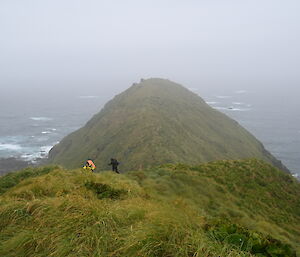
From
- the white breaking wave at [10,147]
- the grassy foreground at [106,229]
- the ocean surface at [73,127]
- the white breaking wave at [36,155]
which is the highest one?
the grassy foreground at [106,229]

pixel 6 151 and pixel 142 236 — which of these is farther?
pixel 6 151

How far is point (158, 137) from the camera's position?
63031 mm

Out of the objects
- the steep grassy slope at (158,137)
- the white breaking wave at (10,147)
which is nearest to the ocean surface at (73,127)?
the white breaking wave at (10,147)

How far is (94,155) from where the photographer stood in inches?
2832

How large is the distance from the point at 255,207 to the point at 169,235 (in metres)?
13.3

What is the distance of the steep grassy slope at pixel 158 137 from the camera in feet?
190

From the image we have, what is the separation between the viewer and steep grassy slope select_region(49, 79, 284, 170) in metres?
57.8

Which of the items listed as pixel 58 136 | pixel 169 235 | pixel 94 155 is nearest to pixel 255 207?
pixel 169 235

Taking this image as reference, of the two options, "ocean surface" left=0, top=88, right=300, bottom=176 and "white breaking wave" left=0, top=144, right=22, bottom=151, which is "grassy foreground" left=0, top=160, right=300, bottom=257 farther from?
"white breaking wave" left=0, top=144, right=22, bottom=151

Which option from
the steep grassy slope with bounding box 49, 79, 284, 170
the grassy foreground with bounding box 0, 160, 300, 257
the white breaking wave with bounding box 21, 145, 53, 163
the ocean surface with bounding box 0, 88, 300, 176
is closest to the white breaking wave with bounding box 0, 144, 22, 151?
the ocean surface with bounding box 0, 88, 300, 176

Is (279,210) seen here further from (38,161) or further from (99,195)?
(38,161)

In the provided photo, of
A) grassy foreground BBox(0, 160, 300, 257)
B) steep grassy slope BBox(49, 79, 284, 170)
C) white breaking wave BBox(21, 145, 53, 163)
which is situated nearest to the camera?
grassy foreground BBox(0, 160, 300, 257)

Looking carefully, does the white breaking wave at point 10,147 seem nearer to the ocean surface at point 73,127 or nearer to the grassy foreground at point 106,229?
the ocean surface at point 73,127

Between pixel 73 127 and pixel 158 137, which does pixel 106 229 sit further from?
pixel 73 127
